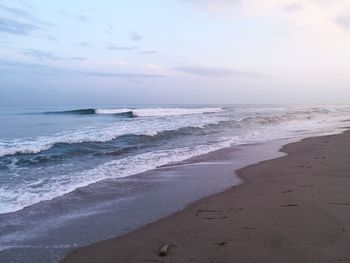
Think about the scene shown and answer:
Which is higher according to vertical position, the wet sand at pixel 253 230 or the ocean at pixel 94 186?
the wet sand at pixel 253 230

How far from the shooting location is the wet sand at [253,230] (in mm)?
3854

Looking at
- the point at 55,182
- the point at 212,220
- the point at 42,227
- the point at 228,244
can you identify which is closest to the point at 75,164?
the point at 55,182

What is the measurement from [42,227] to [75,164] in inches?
233

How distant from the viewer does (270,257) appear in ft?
12.2

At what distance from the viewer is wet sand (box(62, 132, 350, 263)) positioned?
152 inches

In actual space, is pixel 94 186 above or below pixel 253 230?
below

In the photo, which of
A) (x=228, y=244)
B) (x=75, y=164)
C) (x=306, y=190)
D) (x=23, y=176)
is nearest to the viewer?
(x=228, y=244)

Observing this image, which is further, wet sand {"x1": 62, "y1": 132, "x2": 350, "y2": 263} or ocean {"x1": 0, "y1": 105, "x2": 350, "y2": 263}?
ocean {"x1": 0, "y1": 105, "x2": 350, "y2": 263}

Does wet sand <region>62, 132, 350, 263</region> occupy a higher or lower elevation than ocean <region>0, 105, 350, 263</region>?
higher

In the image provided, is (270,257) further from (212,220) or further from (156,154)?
(156,154)

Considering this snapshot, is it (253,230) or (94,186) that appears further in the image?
(94,186)

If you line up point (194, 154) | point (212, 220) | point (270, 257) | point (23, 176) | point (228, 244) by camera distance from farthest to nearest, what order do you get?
point (194, 154) < point (23, 176) < point (212, 220) < point (228, 244) < point (270, 257)

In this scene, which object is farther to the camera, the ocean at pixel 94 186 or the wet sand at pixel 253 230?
the ocean at pixel 94 186

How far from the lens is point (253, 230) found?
14.8 feet
